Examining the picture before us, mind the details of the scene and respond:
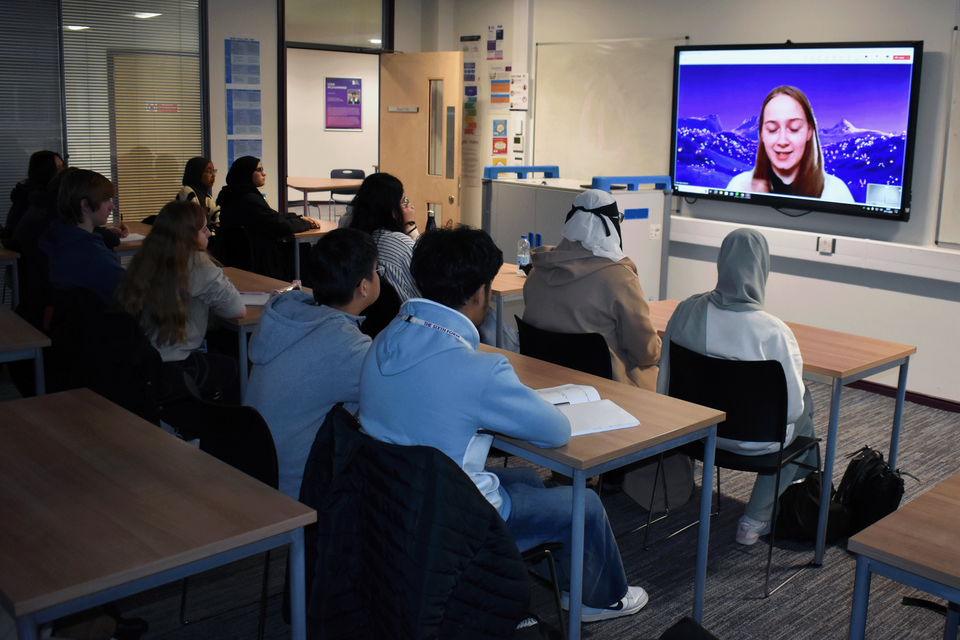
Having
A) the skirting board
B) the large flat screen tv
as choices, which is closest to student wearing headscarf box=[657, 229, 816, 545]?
the skirting board

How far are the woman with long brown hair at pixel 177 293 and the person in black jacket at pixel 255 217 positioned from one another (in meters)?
2.12

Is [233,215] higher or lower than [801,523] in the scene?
higher

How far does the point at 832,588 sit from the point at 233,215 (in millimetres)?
4202

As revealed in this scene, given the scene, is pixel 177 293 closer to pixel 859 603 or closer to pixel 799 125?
pixel 859 603

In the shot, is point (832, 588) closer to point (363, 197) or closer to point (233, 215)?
point (363, 197)

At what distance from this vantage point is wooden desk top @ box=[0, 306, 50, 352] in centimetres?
274

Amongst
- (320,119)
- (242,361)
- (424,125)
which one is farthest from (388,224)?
(320,119)

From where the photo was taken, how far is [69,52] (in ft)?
19.3

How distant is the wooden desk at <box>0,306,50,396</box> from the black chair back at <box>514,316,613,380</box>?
1.66 meters

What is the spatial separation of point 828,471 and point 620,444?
3.70 ft

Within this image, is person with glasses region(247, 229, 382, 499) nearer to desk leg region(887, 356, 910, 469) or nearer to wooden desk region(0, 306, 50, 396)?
wooden desk region(0, 306, 50, 396)

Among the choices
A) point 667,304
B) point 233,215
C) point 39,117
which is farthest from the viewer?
point 39,117

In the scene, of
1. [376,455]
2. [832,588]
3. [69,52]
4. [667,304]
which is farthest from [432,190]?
[376,455]

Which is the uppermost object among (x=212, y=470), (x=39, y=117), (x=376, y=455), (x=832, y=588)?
(x=39, y=117)
